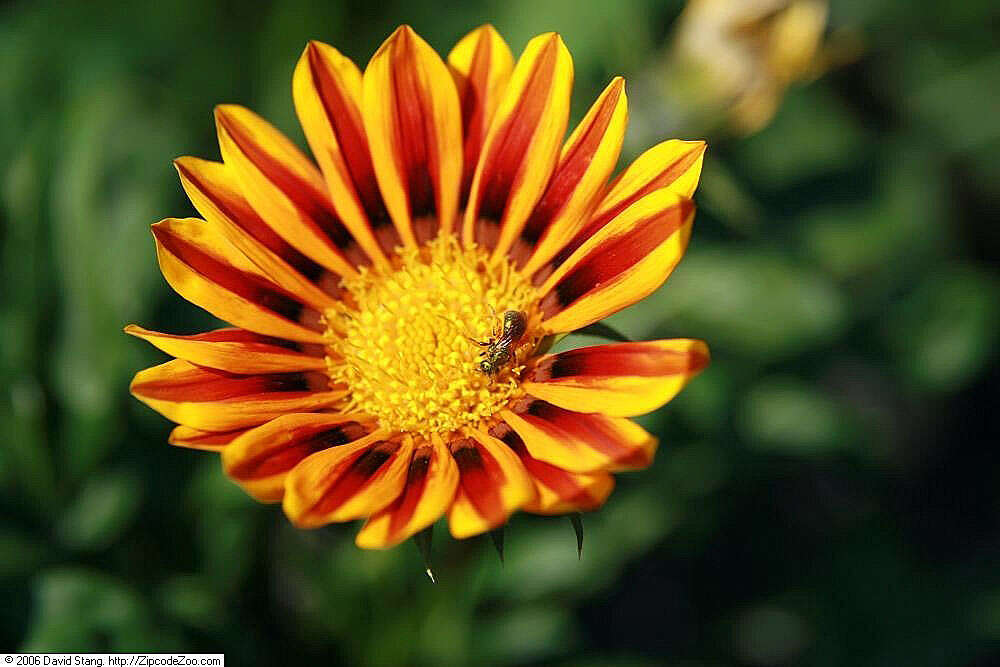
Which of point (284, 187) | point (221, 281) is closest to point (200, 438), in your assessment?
point (221, 281)

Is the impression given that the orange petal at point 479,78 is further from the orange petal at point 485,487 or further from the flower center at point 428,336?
the orange petal at point 485,487

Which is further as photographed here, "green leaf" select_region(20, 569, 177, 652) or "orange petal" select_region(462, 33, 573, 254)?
"green leaf" select_region(20, 569, 177, 652)

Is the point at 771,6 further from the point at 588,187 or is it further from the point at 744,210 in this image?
the point at 588,187

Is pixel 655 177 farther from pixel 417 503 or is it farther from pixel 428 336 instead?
pixel 417 503

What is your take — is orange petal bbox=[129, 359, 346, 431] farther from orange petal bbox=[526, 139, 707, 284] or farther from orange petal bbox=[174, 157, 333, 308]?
orange petal bbox=[526, 139, 707, 284]

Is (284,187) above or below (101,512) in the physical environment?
above

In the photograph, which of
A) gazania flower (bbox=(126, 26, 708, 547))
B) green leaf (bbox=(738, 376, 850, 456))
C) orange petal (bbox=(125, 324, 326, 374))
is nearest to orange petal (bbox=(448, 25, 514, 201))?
gazania flower (bbox=(126, 26, 708, 547))
